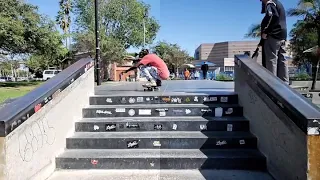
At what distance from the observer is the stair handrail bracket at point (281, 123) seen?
2.80 meters

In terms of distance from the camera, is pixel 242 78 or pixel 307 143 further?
pixel 242 78

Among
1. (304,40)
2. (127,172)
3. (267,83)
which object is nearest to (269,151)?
(267,83)

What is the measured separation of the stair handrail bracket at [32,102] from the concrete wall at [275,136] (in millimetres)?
2681

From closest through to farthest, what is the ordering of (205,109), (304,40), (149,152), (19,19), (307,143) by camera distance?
(307,143)
(149,152)
(205,109)
(19,19)
(304,40)

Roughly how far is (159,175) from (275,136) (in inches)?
56.9

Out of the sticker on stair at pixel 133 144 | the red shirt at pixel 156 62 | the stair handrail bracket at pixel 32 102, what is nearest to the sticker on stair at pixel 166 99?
the sticker on stair at pixel 133 144

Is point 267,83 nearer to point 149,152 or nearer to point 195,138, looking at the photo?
point 195,138

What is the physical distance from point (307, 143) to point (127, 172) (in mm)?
2136

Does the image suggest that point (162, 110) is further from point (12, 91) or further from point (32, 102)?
point (12, 91)

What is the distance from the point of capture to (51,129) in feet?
13.1

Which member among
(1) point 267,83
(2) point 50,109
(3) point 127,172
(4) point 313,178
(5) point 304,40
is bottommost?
(3) point 127,172

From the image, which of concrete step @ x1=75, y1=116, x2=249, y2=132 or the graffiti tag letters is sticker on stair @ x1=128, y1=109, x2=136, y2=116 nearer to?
concrete step @ x1=75, y1=116, x2=249, y2=132

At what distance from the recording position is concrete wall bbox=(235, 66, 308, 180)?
297 cm

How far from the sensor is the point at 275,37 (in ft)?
16.9
